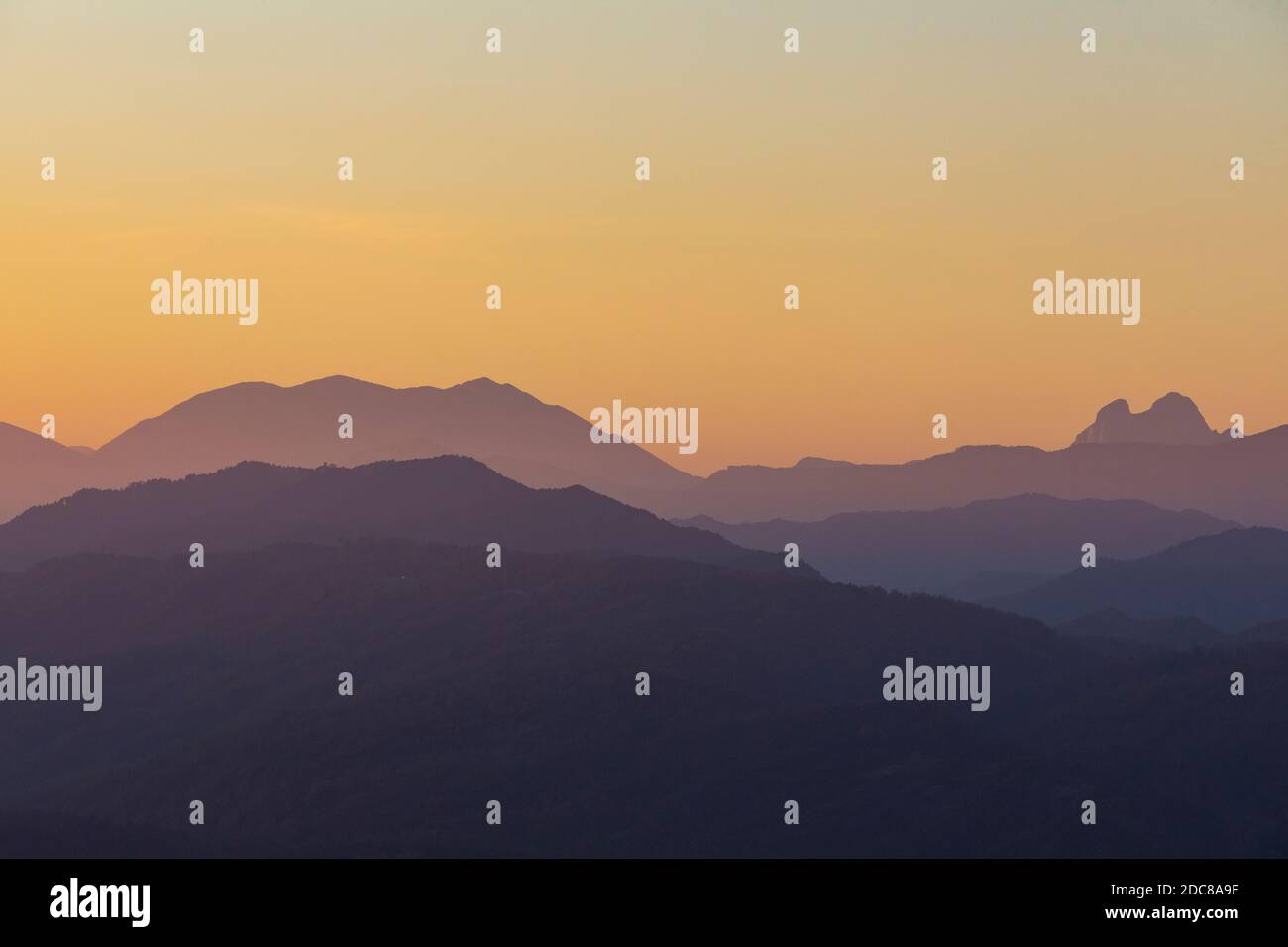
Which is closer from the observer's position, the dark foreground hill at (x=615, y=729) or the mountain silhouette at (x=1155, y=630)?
the dark foreground hill at (x=615, y=729)

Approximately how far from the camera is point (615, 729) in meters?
121

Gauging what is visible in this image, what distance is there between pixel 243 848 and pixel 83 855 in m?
16.9

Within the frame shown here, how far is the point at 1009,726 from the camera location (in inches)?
4916

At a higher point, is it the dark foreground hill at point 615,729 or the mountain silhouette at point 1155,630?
the mountain silhouette at point 1155,630

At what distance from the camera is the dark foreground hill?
4129 inches

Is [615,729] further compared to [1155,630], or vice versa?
[1155,630]

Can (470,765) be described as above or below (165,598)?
below

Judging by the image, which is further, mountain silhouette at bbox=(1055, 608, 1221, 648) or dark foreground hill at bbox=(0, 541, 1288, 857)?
mountain silhouette at bbox=(1055, 608, 1221, 648)

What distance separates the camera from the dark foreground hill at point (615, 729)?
105 metres
